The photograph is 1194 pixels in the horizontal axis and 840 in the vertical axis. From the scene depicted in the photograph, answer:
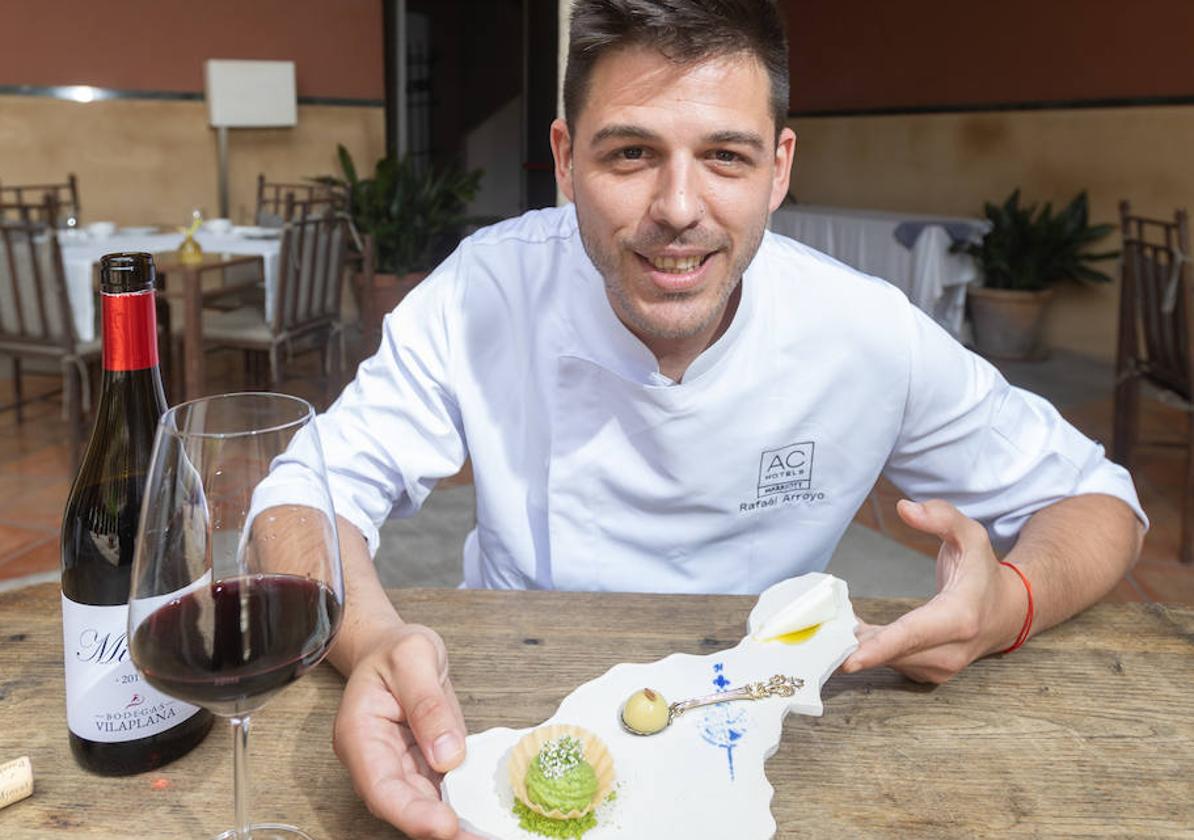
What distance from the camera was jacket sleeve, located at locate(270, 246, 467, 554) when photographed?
1.29 metres

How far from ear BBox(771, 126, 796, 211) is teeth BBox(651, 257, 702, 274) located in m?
0.15

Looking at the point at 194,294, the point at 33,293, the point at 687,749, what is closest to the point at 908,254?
the point at 194,294

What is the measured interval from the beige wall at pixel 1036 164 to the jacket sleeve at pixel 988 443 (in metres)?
5.81

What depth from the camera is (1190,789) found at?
2.65 feet

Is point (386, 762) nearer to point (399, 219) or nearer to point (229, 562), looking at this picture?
point (229, 562)

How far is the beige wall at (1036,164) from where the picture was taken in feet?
21.0

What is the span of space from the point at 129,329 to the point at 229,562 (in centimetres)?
23

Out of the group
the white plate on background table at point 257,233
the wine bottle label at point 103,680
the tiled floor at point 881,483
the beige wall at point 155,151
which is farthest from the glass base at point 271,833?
the beige wall at point 155,151

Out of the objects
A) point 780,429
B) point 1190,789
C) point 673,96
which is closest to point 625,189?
point 673,96

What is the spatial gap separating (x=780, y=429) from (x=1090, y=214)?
6368mm

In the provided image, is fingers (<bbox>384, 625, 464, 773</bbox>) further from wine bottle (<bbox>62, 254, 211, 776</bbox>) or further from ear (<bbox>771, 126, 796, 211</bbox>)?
ear (<bbox>771, 126, 796, 211</bbox>)

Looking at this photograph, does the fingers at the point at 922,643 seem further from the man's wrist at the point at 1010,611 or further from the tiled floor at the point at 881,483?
the tiled floor at the point at 881,483

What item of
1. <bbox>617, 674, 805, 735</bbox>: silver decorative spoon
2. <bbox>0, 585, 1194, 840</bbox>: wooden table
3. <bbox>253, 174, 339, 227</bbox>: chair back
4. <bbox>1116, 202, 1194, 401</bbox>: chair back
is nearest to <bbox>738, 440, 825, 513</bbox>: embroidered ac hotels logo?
<bbox>0, 585, 1194, 840</bbox>: wooden table

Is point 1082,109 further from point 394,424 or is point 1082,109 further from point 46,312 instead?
point 394,424
